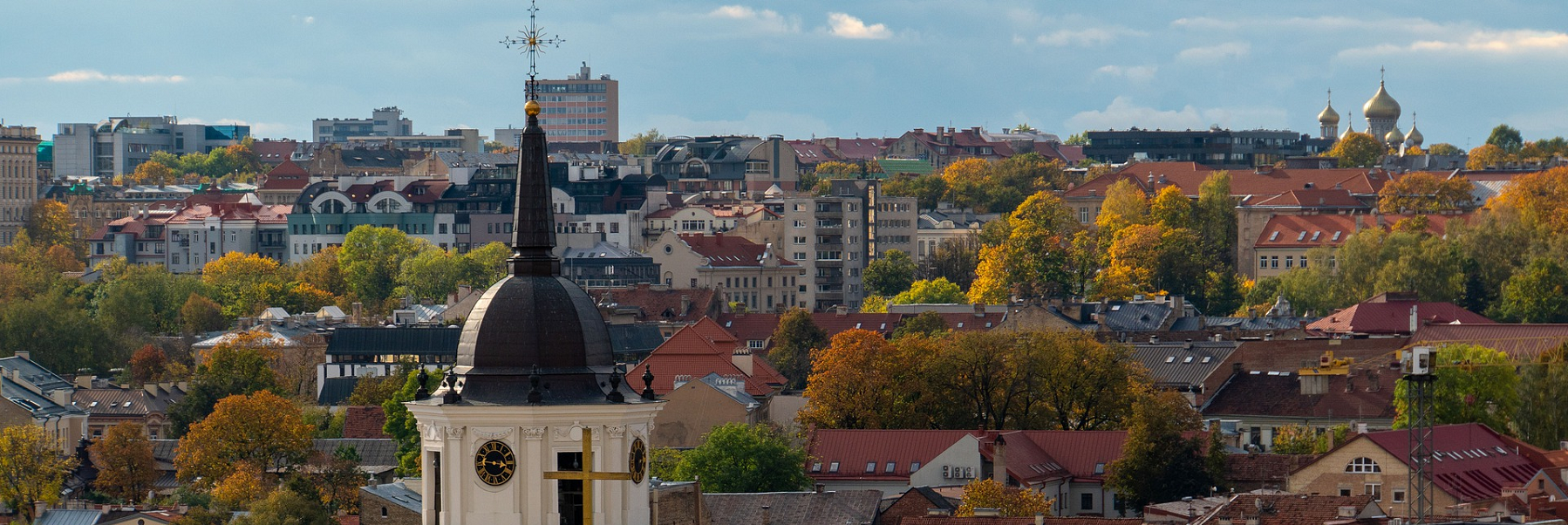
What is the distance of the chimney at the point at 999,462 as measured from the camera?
8062cm

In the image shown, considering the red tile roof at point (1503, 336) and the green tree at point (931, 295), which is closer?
the red tile roof at point (1503, 336)

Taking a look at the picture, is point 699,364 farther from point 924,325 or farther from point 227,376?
point 924,325

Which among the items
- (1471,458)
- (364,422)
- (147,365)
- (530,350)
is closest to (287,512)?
(1471,458)

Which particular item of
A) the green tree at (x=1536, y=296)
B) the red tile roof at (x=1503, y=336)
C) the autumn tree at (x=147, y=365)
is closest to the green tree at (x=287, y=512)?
the red tile roof at (x=1503, y=336)

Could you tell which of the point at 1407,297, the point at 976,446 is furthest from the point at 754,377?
the point at 1407,297

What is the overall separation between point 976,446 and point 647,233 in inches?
4099

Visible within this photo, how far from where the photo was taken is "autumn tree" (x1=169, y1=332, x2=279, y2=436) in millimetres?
113812

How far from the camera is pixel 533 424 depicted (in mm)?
Result: 27938

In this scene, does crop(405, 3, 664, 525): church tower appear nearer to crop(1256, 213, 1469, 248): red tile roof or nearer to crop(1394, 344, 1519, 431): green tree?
crop(1394, 344, 1519, 431): green tree

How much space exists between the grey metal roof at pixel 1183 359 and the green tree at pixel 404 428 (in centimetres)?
2416

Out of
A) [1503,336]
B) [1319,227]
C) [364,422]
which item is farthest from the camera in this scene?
[1319,227]

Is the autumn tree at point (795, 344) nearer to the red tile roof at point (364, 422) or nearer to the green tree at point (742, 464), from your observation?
the red tile roof at point (364, 422)

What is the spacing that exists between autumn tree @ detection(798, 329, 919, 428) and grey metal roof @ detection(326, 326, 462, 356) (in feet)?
121

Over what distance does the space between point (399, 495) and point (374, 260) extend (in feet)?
372
